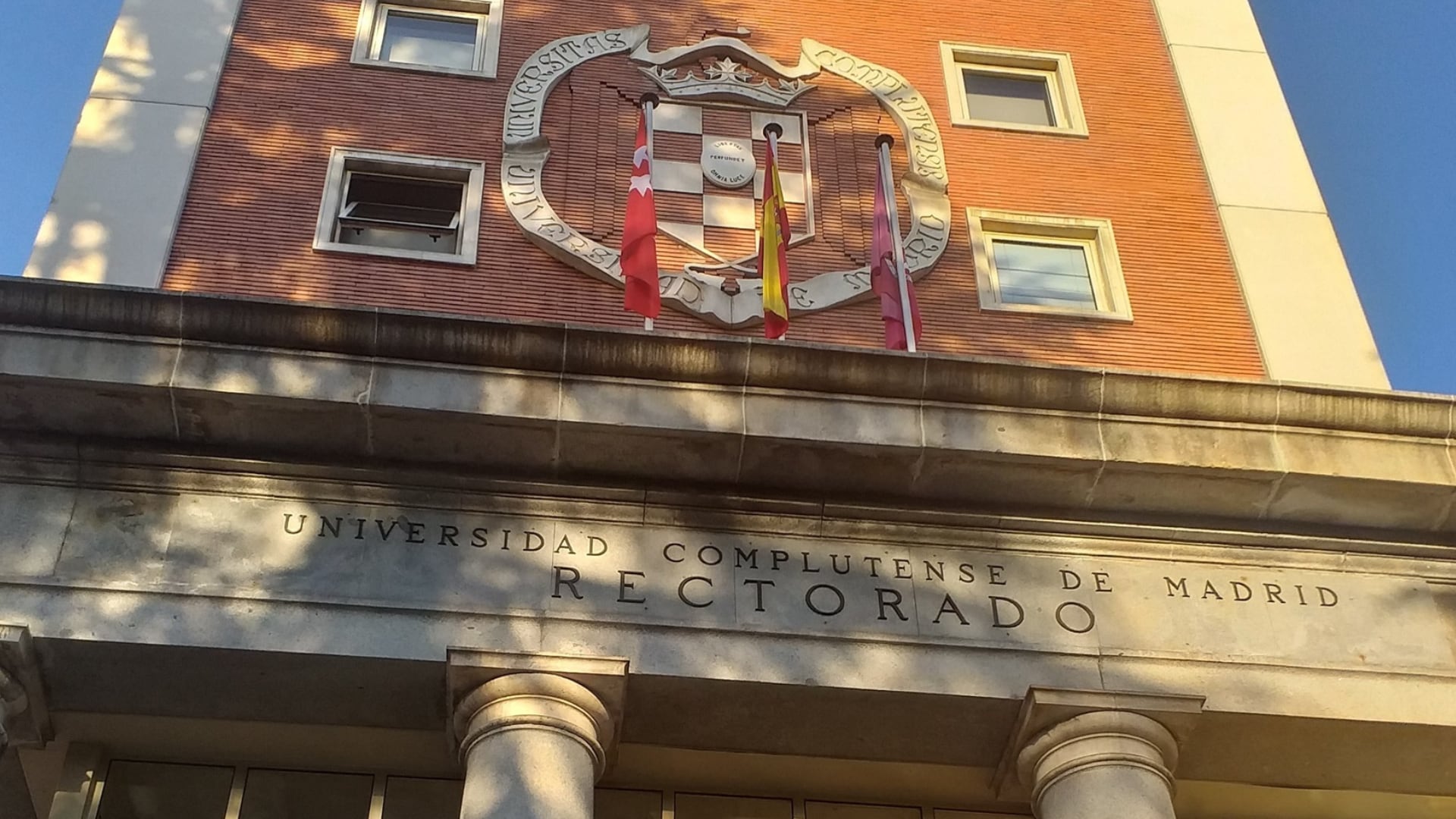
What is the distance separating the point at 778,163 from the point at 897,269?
2.49 meters

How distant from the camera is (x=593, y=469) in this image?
454 inches

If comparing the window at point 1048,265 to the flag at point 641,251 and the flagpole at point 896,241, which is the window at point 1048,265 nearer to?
the flagpole at point 896,241

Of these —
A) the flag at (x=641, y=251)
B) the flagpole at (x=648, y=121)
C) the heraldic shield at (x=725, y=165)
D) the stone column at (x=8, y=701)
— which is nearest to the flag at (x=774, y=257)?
the heraldic shield at (x=725, y=165)

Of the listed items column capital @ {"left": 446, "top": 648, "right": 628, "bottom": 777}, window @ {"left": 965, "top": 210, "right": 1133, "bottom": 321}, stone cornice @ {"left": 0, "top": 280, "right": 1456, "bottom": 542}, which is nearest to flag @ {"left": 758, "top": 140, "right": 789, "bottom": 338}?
stone cornice @ {"left": 0, "top": 280, "right": 1456, "bottom": 542}

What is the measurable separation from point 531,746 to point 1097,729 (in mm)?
3722

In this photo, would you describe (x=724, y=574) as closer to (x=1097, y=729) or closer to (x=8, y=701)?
(x=1097, y=729)

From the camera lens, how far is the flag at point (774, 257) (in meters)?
12.6

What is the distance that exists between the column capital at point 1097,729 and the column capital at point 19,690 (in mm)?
6485

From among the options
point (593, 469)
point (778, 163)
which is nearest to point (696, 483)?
point (593, 469)

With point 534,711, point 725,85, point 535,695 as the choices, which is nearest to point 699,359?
point 535,695

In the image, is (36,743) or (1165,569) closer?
(36,743)

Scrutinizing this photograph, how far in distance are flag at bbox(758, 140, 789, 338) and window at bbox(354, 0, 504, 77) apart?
369cm

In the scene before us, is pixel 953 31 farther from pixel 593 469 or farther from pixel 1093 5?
pixel 593 469

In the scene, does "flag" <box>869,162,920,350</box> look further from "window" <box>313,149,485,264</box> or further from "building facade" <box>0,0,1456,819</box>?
"window" <box>313,149,485,264</box>
